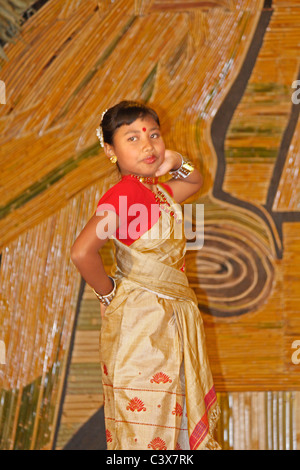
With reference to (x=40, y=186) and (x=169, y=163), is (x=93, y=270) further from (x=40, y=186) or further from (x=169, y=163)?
(x=40, y=186)

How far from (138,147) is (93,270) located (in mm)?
406

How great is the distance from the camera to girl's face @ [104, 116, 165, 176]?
71.6 inches

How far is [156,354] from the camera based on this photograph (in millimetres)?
Result: 1761

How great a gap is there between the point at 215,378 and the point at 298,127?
121 cm

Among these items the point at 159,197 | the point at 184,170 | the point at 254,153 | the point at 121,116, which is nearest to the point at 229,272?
the point at 254,153

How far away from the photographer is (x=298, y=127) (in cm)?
269

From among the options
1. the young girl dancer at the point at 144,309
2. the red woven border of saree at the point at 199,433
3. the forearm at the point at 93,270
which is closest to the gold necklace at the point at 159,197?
the young girl dancer at the point at 144,309

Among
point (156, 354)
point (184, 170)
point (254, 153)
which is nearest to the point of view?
point (156, 354)

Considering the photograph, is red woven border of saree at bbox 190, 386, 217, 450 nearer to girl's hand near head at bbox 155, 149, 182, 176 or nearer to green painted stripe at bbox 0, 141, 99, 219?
girl's hand near head at bbox 155, 149, 182, 176

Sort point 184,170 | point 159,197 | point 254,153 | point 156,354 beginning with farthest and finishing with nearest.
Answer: point 254,153
point 184,170
point 159,197
point 156,354

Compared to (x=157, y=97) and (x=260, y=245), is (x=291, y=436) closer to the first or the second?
(x=260, y=245)

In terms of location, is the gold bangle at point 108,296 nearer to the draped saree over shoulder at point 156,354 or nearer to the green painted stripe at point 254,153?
the draped saree over shoulder at point 156,354

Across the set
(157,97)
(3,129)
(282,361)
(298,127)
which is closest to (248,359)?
(282,361)

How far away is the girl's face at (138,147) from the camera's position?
5.96 feet
